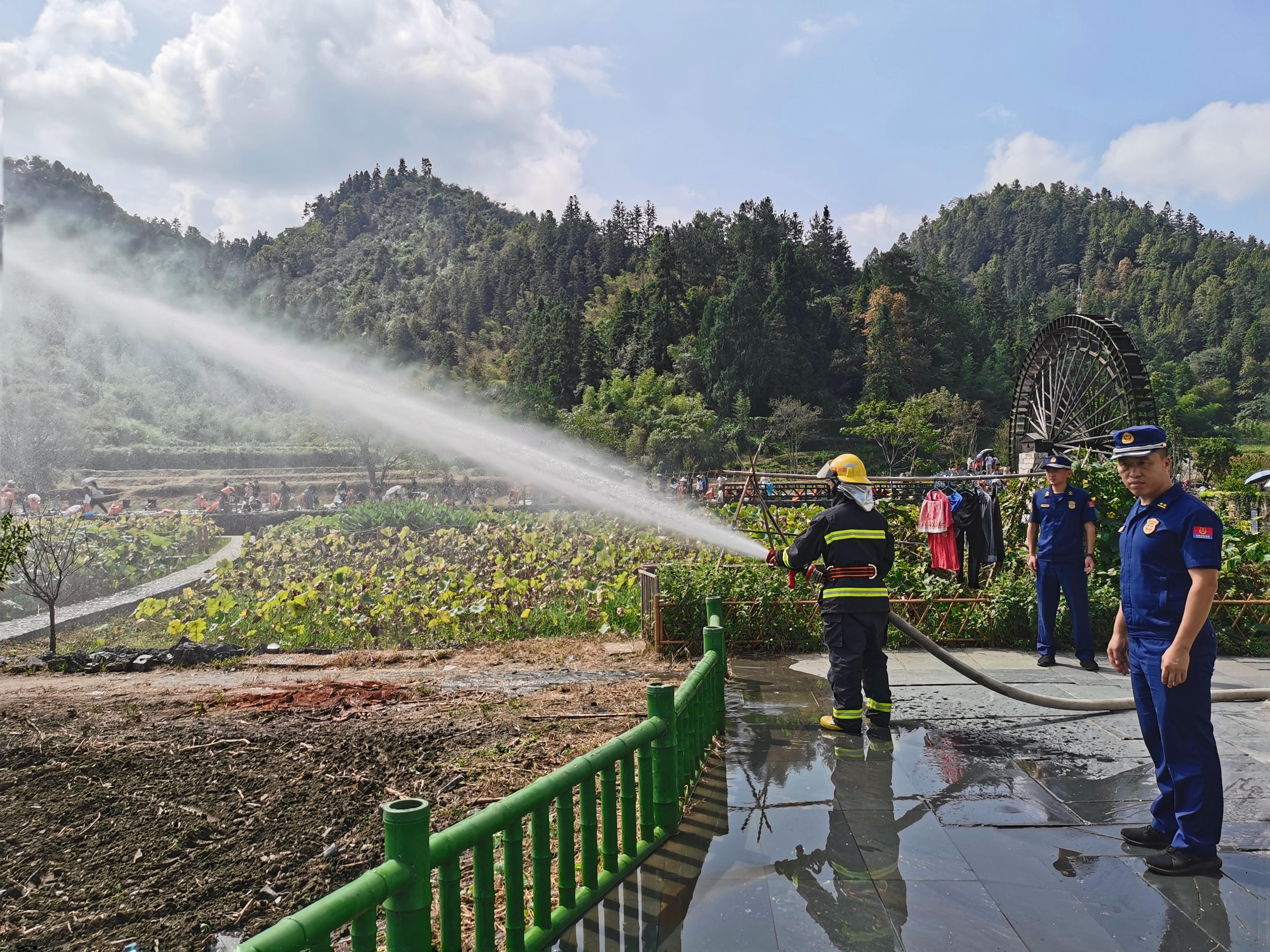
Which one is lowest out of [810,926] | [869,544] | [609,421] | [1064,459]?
[810,926]

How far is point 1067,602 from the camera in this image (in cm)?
769

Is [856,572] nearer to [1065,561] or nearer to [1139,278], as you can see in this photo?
[1065,561]

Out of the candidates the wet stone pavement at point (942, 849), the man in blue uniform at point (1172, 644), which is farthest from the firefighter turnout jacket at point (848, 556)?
the man in blue uniform at point (1172, 644)

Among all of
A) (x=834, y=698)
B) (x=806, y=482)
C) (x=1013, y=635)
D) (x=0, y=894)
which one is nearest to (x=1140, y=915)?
(x=834, y=698)

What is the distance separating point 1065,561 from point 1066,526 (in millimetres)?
320

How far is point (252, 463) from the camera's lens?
2072 inches

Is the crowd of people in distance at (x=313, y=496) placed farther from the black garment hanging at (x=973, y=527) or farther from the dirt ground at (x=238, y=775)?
the black garment hanging at (x=973, y=527)

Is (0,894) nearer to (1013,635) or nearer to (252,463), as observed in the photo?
(1013,635)

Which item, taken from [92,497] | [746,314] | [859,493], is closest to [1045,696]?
[859,493]

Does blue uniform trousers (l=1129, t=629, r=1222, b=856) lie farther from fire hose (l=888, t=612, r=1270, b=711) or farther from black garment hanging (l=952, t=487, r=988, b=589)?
black garment hanging (l=952, t=487, r=988, b=589)

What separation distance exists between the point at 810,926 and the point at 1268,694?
4983mm

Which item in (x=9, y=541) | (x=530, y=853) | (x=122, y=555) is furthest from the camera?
(x=122, y=555)

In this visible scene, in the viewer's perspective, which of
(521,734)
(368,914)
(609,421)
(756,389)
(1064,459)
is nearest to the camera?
(368,914)

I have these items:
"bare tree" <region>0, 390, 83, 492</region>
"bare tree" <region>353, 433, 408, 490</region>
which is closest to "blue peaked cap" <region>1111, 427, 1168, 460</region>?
"bare tree" <region>353, 433, 408, 490</region>
